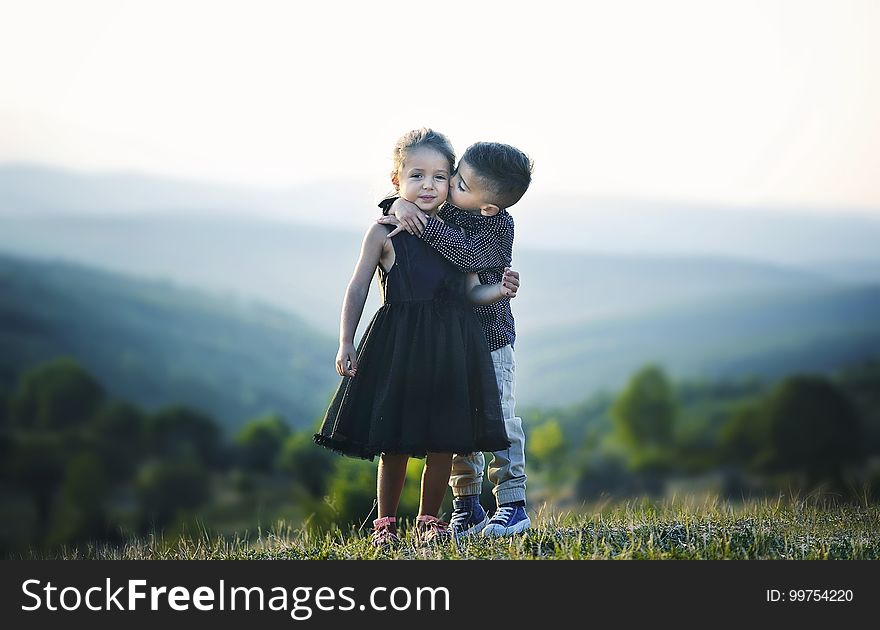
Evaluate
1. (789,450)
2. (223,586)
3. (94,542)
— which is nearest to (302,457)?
(789,450)

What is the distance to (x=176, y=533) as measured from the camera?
4.92 meters

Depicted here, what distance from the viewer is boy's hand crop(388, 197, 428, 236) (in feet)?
13.5

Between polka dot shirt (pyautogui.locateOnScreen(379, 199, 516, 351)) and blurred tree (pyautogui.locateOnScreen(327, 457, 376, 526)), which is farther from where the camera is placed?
blurred tree (pyautogui.locateOnScreen(327, 457, 376, 526))

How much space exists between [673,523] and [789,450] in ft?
54.2

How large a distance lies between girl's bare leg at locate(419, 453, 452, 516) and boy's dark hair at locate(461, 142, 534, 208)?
106cm

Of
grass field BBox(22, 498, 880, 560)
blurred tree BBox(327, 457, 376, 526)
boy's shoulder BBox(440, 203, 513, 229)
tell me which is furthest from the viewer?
blurred tree BBox(327, 457, 376, 526)

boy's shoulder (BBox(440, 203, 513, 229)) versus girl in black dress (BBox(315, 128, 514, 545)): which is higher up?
boy's shoulder (BBox(440, 203, 513, 229))

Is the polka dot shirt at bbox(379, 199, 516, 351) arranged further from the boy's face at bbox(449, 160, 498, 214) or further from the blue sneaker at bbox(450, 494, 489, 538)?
the blue sneaker at bbox(450, 494, 489, 538)

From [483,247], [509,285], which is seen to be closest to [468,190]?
[483,247]

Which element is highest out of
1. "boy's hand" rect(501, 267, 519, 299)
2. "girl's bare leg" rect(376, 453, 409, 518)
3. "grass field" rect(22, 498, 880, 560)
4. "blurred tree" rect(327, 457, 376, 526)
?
"boy's hand" rect(501, 267, 519, 299)

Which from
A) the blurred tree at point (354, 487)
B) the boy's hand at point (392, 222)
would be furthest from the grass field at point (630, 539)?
the blurred tree at point (354, 487)

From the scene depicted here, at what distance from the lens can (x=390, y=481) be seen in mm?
4215

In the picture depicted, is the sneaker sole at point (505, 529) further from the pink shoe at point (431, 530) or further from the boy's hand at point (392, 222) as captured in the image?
the boy's hand at point (392, 222)

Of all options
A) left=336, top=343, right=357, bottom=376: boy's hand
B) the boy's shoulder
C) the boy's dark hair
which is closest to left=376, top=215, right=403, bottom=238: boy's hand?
the boy's shoulder
